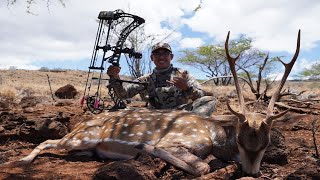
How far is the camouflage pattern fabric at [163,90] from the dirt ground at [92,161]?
106 centimetres

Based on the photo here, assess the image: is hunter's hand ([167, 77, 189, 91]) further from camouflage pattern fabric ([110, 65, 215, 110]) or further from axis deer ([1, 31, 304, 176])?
axis deer ([1, 31, 304, 176])

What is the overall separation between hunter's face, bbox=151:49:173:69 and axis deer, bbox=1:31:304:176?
116 cm

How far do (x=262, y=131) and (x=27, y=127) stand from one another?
3747 millimetres

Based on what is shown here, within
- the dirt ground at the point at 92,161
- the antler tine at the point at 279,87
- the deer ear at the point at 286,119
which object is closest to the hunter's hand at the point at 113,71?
the dirt ground at the point at 92,161

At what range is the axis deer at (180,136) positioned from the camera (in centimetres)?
390

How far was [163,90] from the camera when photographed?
620cm

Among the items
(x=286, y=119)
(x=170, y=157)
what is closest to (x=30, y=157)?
(x=170, y=157)

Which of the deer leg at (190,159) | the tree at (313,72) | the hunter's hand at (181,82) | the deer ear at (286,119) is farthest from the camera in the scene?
the tree at (313,72)

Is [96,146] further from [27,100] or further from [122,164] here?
[27,100]

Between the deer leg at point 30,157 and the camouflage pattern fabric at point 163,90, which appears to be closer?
the deer leg at point 30,157

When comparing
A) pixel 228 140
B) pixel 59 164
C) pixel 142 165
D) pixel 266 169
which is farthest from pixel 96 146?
pixel 266 169

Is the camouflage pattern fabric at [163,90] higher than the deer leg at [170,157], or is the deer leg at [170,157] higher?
the camouflage pattern fabric at [163,90]


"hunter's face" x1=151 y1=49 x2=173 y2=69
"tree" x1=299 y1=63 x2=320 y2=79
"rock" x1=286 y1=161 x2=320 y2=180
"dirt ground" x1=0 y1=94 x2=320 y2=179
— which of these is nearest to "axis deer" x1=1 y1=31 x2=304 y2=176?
"dirt ground" x1=0 y1=94 x2=320 y2=179

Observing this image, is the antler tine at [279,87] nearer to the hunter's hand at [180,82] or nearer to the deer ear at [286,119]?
the deer ear at [286,119]
